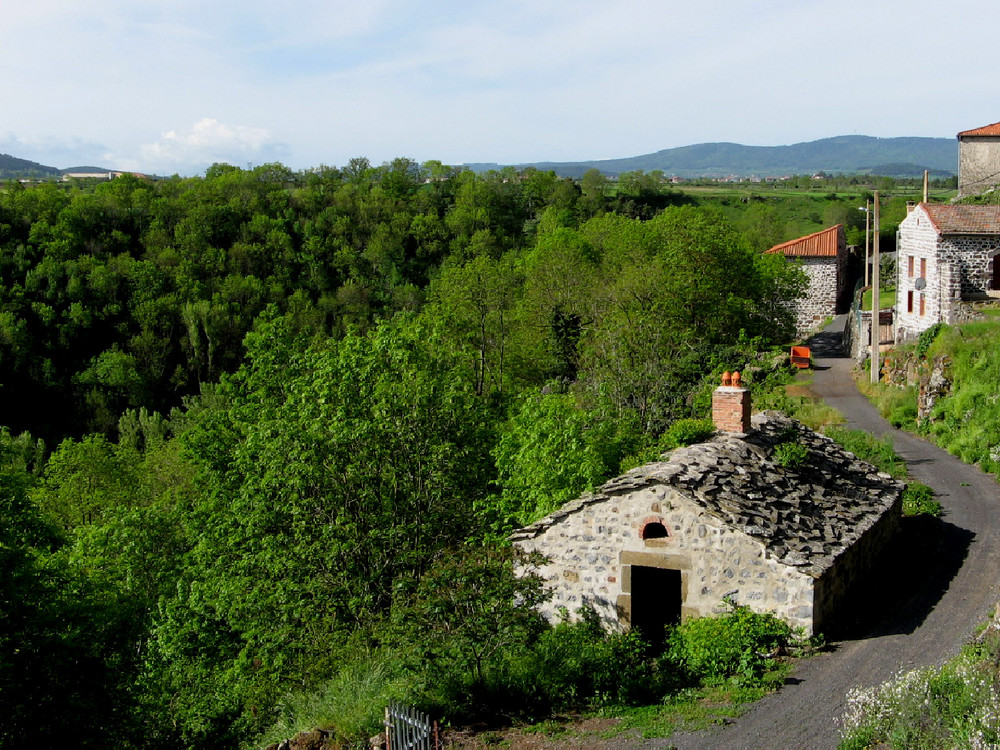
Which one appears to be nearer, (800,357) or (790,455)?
(790,455)

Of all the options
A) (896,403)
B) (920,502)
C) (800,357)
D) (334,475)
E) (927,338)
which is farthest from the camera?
(800,357)

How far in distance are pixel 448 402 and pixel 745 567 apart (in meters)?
6.14

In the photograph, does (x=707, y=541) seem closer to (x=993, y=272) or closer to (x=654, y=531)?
(x=654, y=531)

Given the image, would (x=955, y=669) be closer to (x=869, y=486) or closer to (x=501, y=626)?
(x=501, y=626)

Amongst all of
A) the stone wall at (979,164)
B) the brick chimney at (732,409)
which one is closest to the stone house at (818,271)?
the stone wall at (979,164)

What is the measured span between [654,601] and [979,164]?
38.4 metres

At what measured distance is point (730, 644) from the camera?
12.3 metres

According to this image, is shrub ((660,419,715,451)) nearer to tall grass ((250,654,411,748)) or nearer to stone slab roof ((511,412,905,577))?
stone slab roof ((511,412,905,577))

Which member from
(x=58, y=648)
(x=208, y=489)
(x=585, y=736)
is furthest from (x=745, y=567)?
(x=208, y=489)

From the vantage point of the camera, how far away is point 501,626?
1169 cm

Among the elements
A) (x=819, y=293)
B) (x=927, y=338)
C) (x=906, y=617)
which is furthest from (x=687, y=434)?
(x=819, y=293)

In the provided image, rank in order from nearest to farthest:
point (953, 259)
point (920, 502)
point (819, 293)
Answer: point (920, 502) → point (953, 259) → point (819, 293)

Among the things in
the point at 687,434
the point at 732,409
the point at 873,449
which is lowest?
the point at 873,449

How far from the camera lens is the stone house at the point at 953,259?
28.8m
